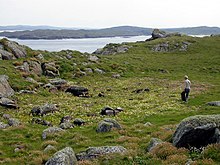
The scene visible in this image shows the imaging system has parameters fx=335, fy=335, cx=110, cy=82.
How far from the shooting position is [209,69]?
77500mm

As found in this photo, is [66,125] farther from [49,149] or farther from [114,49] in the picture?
[114,49]

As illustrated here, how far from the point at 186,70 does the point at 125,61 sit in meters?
15.0

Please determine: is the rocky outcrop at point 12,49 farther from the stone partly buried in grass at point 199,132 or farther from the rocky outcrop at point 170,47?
the rocky outcrop at point 170,47

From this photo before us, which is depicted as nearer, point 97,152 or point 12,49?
point 97,152

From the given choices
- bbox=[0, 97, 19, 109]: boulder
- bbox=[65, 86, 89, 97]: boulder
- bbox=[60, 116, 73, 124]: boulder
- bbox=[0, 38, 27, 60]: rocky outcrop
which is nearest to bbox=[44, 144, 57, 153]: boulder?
bbox=[60, 116, 73, 124]: boulder

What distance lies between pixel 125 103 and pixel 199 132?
75.7ft

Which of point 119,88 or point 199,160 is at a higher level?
point 199,160

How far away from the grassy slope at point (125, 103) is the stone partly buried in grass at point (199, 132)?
2.08 metres

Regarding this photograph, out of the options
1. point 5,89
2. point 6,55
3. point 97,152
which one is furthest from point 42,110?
point 6,55

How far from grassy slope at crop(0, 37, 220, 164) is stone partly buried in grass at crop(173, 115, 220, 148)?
208cm

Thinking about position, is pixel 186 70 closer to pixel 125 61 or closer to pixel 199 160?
pixel 125 61

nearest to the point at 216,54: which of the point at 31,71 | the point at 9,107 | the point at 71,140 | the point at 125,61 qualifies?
the point at 125,61

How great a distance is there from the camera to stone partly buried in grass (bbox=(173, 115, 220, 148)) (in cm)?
1745

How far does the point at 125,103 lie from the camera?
4047 cm
